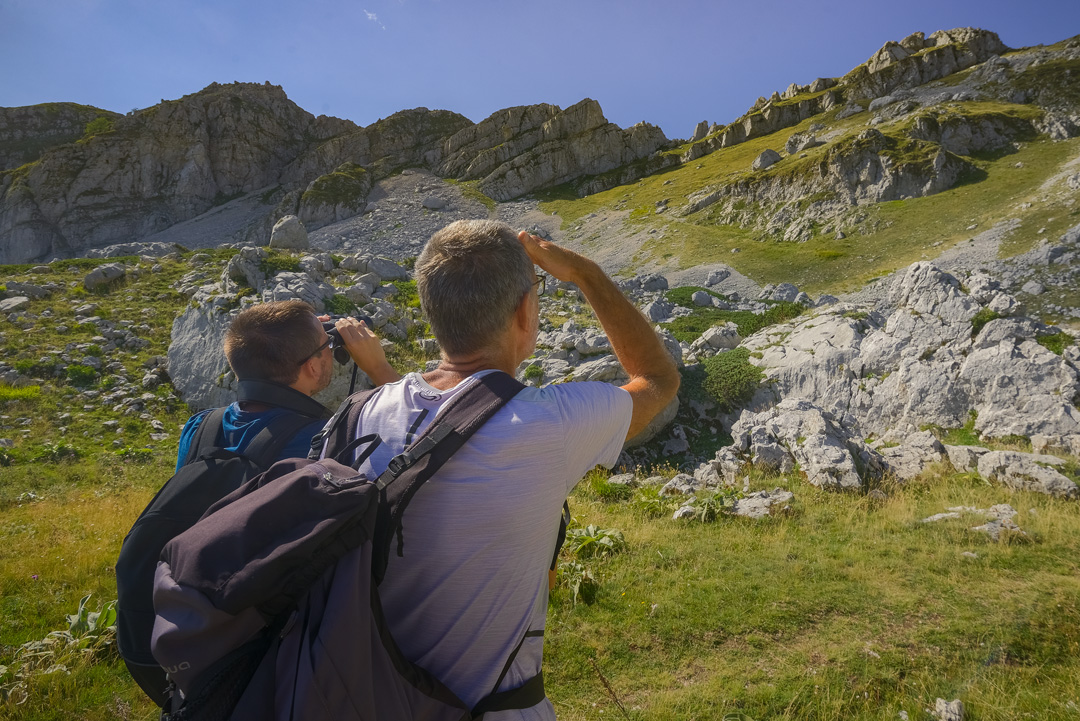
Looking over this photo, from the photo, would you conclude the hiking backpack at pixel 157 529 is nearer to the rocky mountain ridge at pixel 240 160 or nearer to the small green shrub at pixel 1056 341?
the small green shrub at pixel 1056 341

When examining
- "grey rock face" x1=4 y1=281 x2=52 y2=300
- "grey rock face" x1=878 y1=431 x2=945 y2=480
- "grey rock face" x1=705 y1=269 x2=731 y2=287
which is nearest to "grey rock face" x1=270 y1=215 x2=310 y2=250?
"grey rock face" x1=4 y1=281 x2=52 y2=300

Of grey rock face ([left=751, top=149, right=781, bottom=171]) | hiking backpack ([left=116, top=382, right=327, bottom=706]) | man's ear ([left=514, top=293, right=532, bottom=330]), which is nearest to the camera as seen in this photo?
man's ear ([left=514, top=293, right=532, bottom=330])

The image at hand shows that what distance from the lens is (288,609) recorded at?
1557 mm

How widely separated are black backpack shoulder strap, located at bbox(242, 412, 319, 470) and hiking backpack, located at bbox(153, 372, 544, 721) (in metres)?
1.25

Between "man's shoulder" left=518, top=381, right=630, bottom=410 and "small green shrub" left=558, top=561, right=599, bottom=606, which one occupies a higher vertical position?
"man's shoulder" left=518, top=381, right=630, bottom=410

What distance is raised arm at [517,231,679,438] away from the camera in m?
2.40

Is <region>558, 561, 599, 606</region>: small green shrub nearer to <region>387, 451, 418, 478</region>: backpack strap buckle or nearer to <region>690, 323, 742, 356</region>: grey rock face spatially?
<region>387, 451, 418, 478</region>: backpack strap buckle

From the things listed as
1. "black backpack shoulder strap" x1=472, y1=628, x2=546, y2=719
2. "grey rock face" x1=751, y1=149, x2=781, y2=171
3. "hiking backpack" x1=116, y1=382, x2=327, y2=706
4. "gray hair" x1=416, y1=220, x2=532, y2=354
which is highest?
"grey rock face" x1=751, y1=149, x2=781, y2=171

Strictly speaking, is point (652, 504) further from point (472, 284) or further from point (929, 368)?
point (929, 368)

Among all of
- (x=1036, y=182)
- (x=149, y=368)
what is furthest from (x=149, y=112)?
(x=1036, y=182)

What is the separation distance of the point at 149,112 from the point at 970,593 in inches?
5060

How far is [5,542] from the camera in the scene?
24.1 feet

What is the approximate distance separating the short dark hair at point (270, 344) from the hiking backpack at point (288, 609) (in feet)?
5.97

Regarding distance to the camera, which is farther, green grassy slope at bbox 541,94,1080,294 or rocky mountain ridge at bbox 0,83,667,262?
rocky mountain ridge at bbox 0,83,667,262
